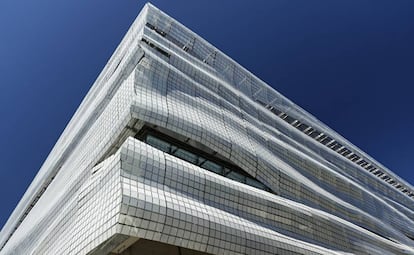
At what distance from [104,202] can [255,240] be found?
7.86 metres

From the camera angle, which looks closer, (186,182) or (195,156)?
(186,182)

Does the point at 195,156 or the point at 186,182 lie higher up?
the point at 195,156

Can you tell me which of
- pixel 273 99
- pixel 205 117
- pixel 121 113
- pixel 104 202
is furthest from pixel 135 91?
pixel 273 99

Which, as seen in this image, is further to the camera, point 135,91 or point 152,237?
point 135,91

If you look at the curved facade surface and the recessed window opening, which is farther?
the recessed window opening

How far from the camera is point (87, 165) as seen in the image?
2328 centimetres

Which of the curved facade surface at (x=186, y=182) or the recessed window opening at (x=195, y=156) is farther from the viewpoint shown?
the recessed window opening at (x=195, y=156)

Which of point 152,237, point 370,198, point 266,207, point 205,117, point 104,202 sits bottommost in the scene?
point 152,237

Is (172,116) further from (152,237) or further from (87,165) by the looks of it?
(152,237)

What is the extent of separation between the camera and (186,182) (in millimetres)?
18219

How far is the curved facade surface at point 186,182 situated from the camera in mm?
15586

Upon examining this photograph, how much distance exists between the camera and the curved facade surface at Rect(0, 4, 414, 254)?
614 inches

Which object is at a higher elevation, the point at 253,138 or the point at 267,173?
the point at 253,138

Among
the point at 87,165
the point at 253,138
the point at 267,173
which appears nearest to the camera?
the point at 87,165
